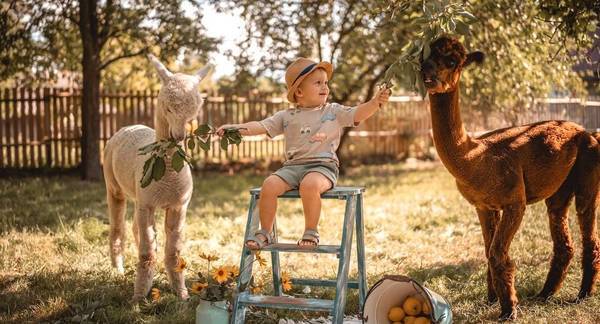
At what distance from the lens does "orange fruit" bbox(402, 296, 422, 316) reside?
3.94 m

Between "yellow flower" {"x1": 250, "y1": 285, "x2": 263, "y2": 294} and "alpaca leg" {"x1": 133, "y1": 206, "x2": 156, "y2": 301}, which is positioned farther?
"alpaca leg" {"x1": 133, "y1": 206, "x2": 156, "y2": 301}

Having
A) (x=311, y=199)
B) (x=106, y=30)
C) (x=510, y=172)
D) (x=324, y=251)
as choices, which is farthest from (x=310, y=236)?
(x=106, y=30)

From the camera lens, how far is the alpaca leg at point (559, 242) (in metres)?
4.84

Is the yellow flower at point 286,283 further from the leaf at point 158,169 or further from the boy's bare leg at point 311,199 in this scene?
the leaf at point 158,169

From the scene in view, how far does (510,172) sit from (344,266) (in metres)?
1.31

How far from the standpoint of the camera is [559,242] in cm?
488

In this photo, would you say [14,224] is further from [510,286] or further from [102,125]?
[102,125]

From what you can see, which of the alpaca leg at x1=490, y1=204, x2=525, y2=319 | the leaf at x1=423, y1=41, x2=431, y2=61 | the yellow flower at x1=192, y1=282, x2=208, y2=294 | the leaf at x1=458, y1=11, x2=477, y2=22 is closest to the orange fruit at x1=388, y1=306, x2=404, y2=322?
the alpaca leg at x1=490, y1=204, x2=525, y2=319

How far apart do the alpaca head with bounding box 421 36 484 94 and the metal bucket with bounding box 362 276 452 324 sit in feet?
3.88

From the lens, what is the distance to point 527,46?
10.2 m

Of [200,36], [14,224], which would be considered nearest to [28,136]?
[200,36]

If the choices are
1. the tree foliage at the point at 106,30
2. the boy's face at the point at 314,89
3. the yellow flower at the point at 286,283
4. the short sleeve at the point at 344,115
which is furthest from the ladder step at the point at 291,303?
the tree foliage at the point at 106,30

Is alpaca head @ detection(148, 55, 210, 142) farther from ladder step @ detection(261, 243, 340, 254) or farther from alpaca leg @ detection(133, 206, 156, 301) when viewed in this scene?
ladder step @ detection(261, 243, 340, 254)

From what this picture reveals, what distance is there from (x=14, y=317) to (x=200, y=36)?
8.71 meters
